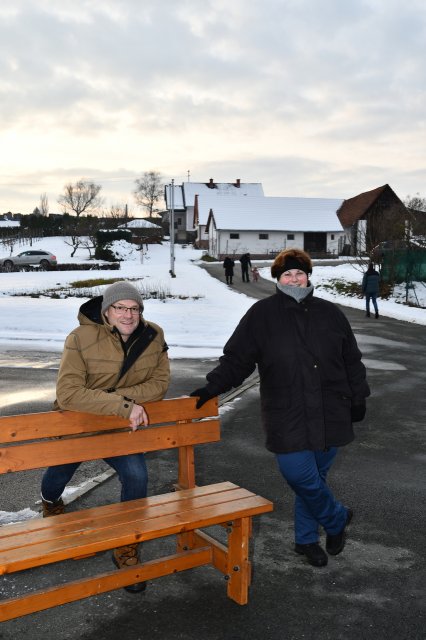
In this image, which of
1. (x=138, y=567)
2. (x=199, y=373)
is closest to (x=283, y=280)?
(x=138, y=567)

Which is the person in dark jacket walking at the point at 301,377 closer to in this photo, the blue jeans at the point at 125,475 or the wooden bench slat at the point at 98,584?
the blue jeans at the point at 125,475

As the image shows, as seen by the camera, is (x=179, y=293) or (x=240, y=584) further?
(x=179, y=293)

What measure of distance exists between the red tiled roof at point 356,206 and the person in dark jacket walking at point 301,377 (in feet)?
202

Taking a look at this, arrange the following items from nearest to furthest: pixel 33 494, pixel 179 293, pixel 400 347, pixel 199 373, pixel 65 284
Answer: pixel 33 494 → pixel 199 373 → pixel 400 347 → pixel 179 293 → pixel 65 284

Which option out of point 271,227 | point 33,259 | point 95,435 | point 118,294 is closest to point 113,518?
point 95,435

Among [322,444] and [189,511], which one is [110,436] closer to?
[189,511]

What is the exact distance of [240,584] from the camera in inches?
141

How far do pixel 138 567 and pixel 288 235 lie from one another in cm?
5957

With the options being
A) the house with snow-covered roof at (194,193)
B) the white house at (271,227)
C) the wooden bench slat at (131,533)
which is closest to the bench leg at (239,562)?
the wooden bench slat at (131,533)

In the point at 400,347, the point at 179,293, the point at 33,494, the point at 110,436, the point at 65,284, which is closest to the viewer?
the point at 110,436

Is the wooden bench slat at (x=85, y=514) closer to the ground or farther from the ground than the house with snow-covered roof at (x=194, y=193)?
closer to the ground

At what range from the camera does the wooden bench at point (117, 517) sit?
10.4 ft

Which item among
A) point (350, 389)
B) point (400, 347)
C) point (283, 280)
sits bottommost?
point (400, 347)

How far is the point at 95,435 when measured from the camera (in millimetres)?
3846
